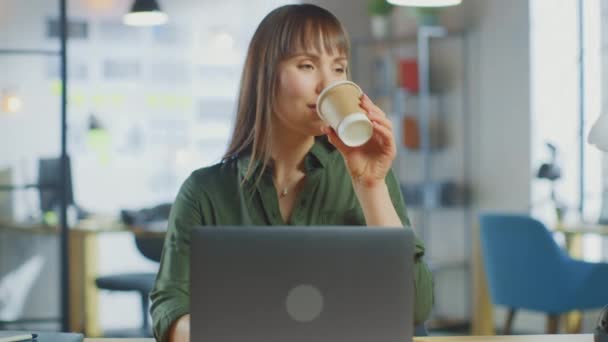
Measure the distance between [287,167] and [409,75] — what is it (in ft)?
15.0

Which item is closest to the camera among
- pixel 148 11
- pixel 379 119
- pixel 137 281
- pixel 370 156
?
pixel 379 119


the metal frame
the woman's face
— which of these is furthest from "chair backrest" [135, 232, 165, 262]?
the woman's face

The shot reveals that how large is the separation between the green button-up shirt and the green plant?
4.70m

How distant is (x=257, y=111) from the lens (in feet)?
6.43

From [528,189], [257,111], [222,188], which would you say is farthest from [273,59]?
[528,189]

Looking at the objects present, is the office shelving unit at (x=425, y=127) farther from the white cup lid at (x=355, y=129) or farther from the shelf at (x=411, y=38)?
the white cup lid at (x=355, y=129)

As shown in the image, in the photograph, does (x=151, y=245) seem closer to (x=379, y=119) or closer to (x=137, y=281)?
(x=137, y=281)

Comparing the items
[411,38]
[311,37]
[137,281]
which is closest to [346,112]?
[311,37]

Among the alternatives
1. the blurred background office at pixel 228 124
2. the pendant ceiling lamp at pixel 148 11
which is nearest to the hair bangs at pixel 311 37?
the blurred background office at pixel 228 124

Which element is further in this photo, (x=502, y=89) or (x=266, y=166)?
(x=502, y=89)

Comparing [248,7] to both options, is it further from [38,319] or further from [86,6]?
[38,319]

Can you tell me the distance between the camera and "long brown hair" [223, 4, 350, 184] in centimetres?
193

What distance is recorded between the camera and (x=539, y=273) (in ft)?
15.4

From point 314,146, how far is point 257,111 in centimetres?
15
